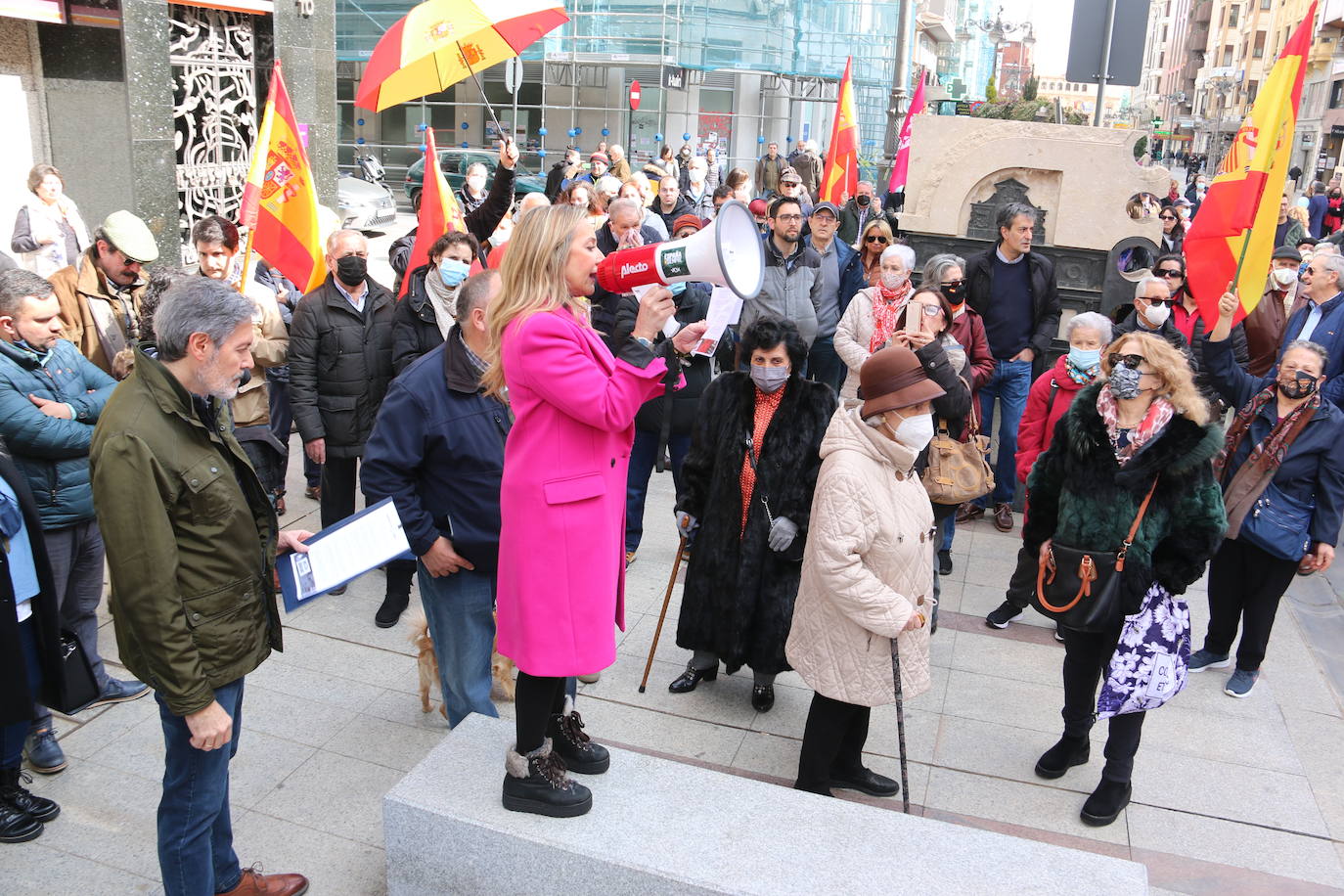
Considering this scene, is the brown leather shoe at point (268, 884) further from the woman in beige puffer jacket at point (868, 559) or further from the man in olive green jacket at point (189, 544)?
the woman in beige puffer jacket at point (868, 559)

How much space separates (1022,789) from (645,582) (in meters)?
2.56

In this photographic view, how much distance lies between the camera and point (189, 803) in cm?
296

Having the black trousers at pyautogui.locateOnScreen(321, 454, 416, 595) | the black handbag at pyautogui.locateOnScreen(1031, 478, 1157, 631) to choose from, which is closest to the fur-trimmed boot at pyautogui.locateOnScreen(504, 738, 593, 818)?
the black handbag at pyautogui.locateOnScreen(1031, 478, 1157, 631)

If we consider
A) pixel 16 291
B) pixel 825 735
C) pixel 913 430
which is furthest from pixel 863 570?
pixel 16 291

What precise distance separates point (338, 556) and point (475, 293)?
1.10 metres

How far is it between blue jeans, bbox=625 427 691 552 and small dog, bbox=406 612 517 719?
1693mm

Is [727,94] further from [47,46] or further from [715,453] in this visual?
[715,453]

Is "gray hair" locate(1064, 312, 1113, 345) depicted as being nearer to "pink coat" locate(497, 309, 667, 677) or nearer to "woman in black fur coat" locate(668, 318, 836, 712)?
"woman in black fur coat" locate(668, 318, 836, 712)

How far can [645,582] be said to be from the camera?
628cm

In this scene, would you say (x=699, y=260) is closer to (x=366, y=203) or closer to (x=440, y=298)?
(x=440, y=298)

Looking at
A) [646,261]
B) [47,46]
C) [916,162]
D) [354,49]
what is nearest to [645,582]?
[646,261]

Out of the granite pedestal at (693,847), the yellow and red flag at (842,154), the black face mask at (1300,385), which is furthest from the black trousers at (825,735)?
the yellow and red flag at (842,154)

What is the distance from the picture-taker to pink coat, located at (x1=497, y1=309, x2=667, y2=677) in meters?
2.67

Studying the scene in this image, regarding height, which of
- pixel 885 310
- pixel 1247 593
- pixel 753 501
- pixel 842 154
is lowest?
pixel 1247 593
